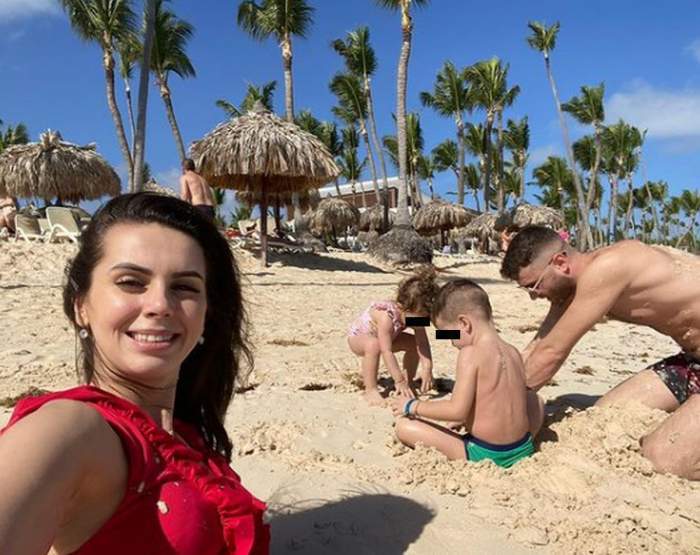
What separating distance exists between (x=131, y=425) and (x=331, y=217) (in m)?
27.4

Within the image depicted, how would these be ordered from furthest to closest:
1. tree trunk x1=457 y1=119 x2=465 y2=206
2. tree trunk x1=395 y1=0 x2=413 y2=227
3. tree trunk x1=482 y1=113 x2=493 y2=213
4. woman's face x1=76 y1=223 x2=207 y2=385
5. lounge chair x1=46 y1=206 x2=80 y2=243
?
tree trunk x1=457 y1=119 x2=465 y2=206
tree trunk x1=482 y1=113 x2=493 y2=213
tree trunk x1=395 y1=0 x2=413 y2=227
lounge chair x1=46 y1=206 x2=80 y2=243
woman's face x1=76 y1=223 x2=207 y2=385

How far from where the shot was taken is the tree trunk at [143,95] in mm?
12188

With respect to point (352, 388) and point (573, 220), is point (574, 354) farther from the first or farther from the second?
point (573, 220)

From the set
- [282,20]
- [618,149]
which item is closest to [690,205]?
[618,149]

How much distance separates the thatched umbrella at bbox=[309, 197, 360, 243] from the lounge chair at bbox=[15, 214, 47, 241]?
1629cm

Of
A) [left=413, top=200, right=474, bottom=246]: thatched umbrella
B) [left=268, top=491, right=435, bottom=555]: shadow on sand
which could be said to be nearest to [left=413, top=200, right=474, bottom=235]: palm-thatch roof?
[left=413, top=200, right=474, bottom=246]: thatched umbrella

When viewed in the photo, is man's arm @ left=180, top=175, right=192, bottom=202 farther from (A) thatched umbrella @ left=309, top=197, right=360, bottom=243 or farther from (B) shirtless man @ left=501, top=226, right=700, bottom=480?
(A) thatched umbrella @ left=309, top=197, right=360, bottom=243

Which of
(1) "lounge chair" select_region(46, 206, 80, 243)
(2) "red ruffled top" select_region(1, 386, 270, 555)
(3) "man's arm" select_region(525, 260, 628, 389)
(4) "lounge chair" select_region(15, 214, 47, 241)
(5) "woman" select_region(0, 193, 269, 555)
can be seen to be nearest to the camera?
(5) "woman" select_region(0, 193, 269, 555)

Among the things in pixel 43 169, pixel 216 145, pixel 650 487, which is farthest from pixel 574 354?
pixel 43 169

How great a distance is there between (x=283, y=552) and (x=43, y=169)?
15.2m

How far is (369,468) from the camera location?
2777 millimetres

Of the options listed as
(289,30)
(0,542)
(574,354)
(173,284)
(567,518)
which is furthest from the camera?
(289,30)

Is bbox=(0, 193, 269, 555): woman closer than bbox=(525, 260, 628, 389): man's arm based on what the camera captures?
Yes

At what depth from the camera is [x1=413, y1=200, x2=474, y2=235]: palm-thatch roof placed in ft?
93.9
